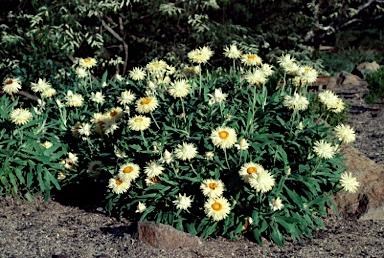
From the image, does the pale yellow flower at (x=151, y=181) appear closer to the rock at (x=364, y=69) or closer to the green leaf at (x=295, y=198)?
the green leaf at (x=295, y=198)

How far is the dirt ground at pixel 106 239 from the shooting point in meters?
3.80

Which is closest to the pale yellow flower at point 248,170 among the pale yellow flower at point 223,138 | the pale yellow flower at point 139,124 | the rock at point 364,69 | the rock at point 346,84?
the pale yellow flower at point 223,138

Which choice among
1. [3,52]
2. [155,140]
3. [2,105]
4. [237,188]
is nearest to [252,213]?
[237,188]

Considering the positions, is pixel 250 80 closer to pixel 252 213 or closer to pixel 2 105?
pixel 252 213

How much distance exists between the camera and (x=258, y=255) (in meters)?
3.91

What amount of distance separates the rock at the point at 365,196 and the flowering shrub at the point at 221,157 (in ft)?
0.52

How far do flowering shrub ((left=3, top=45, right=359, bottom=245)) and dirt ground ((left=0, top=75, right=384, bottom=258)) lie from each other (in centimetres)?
11

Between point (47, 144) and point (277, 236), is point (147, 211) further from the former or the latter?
point (47, 144)

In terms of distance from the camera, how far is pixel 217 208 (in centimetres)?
370

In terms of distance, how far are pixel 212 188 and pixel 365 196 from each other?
153 cm

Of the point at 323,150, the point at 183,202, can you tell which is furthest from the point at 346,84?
the point at 183,202

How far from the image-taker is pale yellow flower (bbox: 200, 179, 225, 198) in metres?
3.76

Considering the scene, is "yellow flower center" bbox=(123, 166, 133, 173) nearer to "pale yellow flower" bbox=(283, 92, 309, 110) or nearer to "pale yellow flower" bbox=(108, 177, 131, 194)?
"pale yellow flower" bbox=(108, 177, 131, 194)

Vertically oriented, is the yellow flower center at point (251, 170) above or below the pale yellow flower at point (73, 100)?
above
